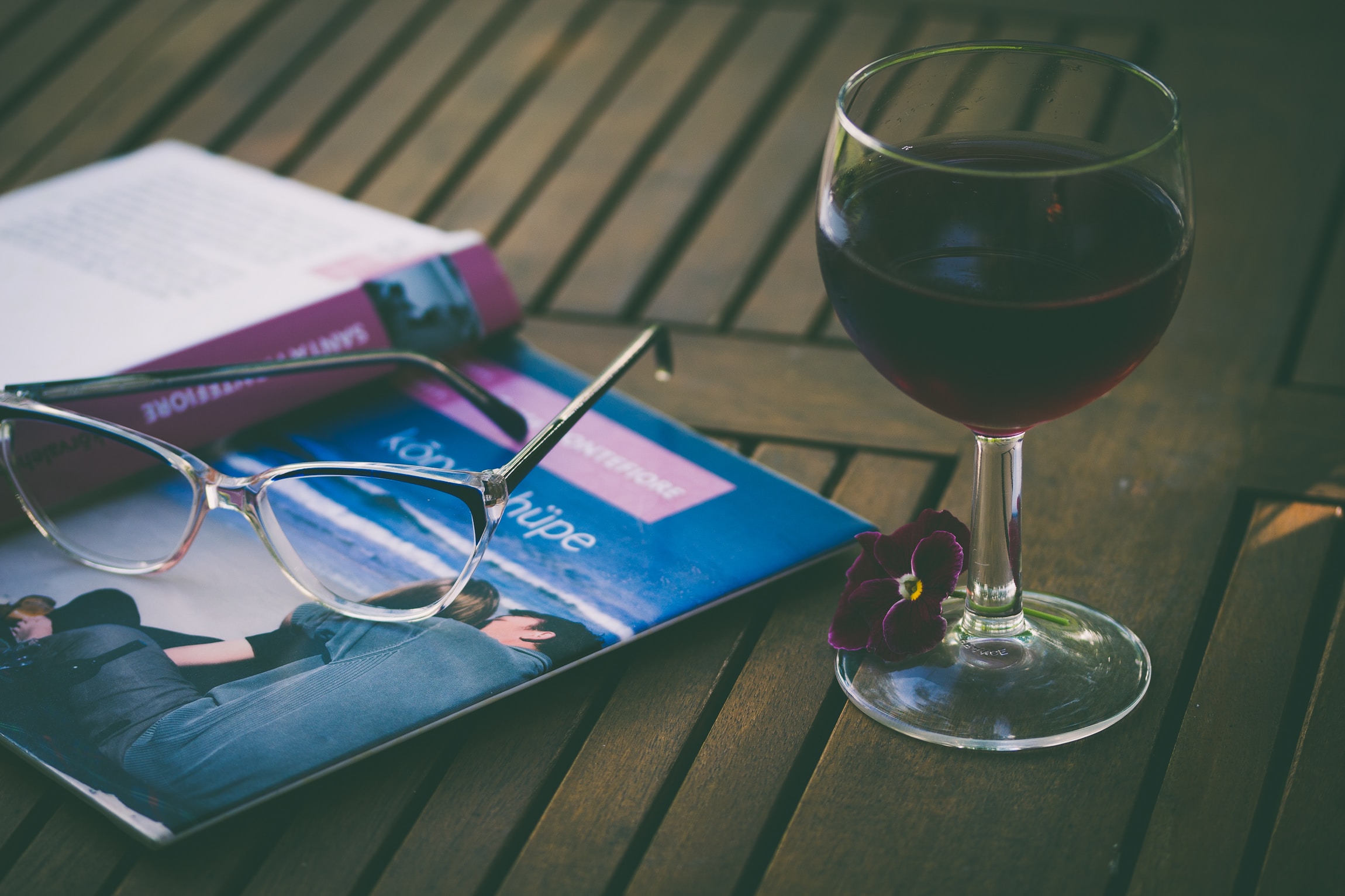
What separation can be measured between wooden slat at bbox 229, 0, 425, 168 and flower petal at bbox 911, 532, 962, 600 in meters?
0.73

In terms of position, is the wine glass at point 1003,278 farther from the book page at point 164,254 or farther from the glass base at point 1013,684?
the book page at point 164,254

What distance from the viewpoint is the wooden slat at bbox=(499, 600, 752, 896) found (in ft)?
1.51

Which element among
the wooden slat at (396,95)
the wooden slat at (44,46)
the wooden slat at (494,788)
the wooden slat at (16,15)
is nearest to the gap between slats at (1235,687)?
the wooden slat at (494,788)

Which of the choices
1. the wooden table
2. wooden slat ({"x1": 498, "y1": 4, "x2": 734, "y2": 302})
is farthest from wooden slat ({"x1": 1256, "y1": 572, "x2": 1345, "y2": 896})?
wooden slat ({"x1": 498, "y1": 4, "x2": 734, "y2": 302})

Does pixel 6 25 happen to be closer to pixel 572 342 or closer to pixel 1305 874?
pixel 572 342

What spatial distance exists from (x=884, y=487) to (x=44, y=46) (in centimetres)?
102

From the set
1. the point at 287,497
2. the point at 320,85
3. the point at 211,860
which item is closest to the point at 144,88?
the point at 320,85

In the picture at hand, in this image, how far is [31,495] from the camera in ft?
2.15

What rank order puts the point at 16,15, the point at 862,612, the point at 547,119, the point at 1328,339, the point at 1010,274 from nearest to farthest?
the point at 1010,274
the point at 862,612
the point at 1328,339
the point at 547,119
the point at 16,15

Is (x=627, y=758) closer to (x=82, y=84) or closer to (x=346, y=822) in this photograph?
(x=346, y=822)

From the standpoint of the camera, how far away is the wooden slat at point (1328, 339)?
75 cm

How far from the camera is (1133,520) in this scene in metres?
0.63

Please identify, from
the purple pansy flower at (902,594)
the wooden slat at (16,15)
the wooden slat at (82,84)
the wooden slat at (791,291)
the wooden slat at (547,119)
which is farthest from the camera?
the wooden slat at (16,15)

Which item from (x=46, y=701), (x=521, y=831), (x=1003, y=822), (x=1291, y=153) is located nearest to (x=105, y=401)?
(x=46, y=701)
